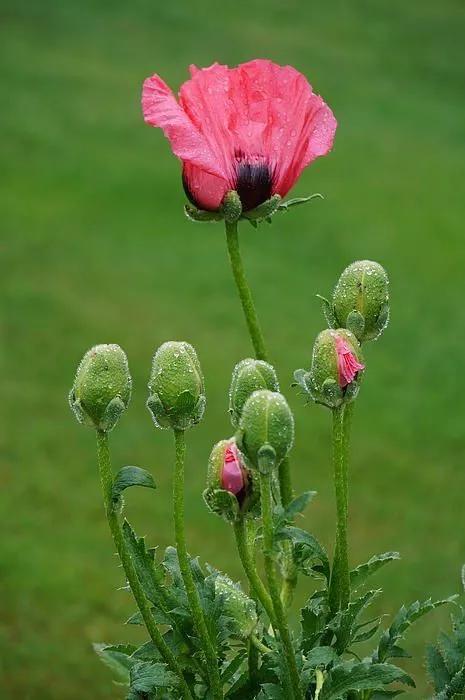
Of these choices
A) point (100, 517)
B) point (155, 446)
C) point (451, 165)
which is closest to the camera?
point (100, 517)

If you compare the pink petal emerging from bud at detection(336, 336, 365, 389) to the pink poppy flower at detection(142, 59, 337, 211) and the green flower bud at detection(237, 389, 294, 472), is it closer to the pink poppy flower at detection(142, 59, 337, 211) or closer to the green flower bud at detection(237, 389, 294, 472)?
the green flower bud at detection(237, 389, 294, 472)

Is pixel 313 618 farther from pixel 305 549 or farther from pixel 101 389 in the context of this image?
pixel 101 389

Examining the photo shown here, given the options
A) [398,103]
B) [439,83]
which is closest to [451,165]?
[398,103]

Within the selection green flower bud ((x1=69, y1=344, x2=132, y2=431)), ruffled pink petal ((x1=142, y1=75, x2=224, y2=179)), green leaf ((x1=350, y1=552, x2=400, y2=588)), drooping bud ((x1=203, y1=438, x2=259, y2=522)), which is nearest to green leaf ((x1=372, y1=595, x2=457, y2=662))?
green leaf ((x1=350, y1=552, x2=400, y2=588))

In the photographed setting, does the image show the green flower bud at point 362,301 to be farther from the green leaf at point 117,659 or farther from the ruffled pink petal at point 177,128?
the green leaf at point 117,659

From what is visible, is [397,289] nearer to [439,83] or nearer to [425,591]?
[425,591]

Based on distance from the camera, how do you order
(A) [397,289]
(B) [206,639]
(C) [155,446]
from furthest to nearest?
(A) [397,289] < (C) [155,446] < (B) [206,639]
